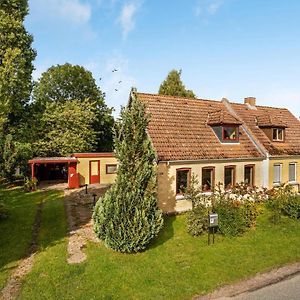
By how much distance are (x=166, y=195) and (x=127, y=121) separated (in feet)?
23.4

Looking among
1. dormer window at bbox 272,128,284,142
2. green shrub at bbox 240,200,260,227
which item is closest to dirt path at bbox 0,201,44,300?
green shrub at bbox 240,200,260,227

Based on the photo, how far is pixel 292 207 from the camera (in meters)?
18.4

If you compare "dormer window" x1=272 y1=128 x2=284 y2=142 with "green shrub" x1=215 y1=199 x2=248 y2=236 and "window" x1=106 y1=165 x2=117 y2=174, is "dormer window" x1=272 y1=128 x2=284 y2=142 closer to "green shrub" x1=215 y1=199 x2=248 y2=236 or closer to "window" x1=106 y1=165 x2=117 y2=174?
"green shrub" x1=215 y1=199 x2=248 y2=236

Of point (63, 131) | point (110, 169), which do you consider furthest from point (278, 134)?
point (63, 131)

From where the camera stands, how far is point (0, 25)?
29.6 metres

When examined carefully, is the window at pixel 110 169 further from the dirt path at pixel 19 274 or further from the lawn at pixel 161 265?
the dirt path at pixel 19 274

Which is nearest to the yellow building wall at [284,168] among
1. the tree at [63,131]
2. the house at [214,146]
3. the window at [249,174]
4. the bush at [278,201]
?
the house at [214,146]

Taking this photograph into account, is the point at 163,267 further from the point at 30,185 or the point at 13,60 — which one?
the point at 13,60

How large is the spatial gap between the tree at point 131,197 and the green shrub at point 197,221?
8.59 ft

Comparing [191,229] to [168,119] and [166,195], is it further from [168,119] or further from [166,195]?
[168,119]

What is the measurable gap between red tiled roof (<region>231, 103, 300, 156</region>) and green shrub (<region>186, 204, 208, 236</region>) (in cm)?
1072

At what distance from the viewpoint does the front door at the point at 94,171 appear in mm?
31047

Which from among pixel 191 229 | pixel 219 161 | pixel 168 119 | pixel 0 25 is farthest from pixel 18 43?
pixel 191 229

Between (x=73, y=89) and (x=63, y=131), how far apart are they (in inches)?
511
